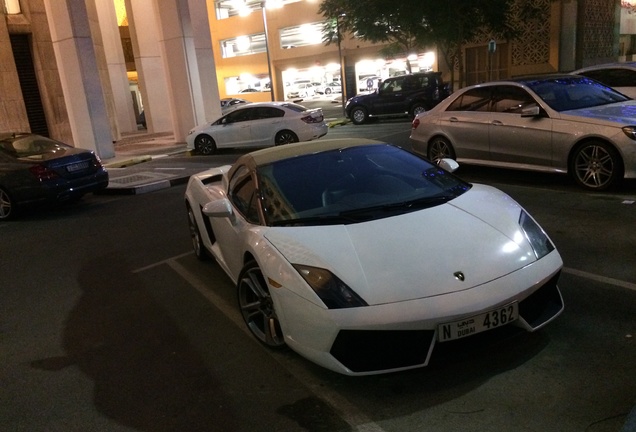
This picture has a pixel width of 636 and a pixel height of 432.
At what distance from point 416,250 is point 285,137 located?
40.0 feet

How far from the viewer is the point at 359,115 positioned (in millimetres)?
21391

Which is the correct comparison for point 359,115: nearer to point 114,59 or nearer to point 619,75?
point 619,75

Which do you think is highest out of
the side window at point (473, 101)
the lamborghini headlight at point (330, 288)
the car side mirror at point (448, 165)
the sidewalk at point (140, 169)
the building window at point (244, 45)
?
the building window at point (244, 45)

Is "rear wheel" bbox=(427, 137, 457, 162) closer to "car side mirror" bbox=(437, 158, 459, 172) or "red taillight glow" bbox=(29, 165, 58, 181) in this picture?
"car side mirror" bbox=(437, 158, 459, 172)

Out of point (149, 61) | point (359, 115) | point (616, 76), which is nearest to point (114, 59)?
point (149, 61)

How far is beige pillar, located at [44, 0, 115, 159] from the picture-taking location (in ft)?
49.8

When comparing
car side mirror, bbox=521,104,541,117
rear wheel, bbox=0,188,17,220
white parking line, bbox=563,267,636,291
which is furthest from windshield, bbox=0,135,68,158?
white parking line, bbox=563,267,636,291

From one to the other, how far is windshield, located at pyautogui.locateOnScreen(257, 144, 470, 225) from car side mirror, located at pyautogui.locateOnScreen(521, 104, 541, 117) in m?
3.53

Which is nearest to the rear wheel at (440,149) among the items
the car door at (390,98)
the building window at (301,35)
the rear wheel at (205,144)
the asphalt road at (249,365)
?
the asphalt road at (249,365)

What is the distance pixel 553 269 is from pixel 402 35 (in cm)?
2323

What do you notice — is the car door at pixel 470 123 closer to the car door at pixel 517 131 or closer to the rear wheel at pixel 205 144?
the car door at pixel 517 131

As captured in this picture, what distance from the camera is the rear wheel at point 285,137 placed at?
48.6ft

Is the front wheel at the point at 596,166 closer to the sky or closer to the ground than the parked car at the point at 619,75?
closer to the ground

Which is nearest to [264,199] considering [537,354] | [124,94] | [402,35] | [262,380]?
[262,380]
